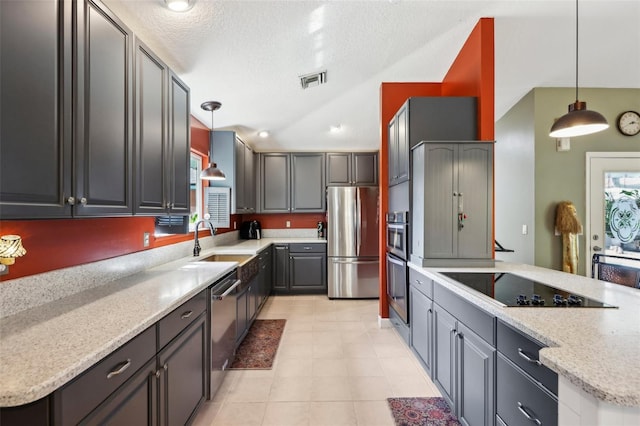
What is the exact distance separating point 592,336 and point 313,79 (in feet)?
9.38

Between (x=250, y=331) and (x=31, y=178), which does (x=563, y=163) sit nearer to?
(x=250, y=331)

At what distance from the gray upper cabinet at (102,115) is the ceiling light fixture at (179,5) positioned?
0.91ft

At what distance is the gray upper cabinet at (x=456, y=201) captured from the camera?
219 centimetres

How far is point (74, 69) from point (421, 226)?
7.44ft

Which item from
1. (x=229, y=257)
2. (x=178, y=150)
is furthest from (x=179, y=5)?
(x=229, y=257)

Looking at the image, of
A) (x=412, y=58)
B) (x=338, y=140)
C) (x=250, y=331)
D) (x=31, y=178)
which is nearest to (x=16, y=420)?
(x=31, y=178)

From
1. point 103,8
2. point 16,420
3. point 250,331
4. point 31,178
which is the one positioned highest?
point 103,8

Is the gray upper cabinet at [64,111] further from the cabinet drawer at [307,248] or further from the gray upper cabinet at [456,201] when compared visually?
the cabinet drawer at [307,248]

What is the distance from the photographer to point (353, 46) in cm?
247

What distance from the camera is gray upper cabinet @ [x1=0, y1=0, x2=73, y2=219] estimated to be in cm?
91

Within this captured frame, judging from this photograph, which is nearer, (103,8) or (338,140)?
(103,8)

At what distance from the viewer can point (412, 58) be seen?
281 centimetres

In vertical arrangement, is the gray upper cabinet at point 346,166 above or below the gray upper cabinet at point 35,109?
above

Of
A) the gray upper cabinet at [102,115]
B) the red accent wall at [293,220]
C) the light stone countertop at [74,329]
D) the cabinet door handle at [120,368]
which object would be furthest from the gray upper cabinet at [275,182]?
the cabinet door handle at [120,368]
